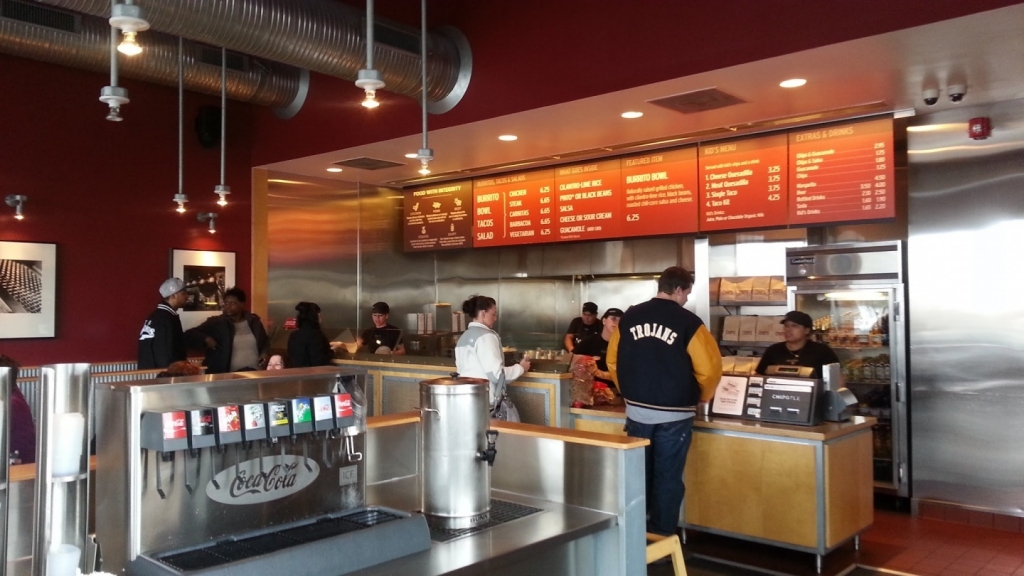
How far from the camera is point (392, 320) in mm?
7852

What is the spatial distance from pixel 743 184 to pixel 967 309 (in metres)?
1.66

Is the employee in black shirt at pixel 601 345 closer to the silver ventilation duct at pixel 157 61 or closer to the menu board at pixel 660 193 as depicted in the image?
the menu board at pixel 660 193

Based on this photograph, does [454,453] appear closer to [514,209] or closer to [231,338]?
[231,338]

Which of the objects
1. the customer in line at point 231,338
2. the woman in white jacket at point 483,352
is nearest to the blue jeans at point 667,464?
the woman in white jacket at point 483,352

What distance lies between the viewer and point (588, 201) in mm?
6285

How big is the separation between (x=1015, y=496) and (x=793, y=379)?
2.00 m

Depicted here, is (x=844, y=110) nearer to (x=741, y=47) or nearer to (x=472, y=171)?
(x=741, y=47)

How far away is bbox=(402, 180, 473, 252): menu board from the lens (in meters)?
7.16

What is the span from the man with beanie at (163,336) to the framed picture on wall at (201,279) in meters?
0.73

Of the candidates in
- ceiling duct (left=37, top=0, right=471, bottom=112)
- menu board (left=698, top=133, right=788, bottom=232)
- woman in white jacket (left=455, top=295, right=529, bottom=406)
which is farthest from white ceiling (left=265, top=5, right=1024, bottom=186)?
woman in white jacket (left=455, top=295, right=529, bottom=406)

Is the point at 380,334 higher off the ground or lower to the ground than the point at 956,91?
lower

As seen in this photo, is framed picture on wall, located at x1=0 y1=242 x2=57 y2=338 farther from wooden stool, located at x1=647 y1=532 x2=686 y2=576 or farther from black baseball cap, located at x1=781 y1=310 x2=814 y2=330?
black baseball cap, located at x1=781 y1=310 x2=814 y2=330

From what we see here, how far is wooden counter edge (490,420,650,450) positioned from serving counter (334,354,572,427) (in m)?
1.31

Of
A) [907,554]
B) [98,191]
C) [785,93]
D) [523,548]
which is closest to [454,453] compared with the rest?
[523,548]
